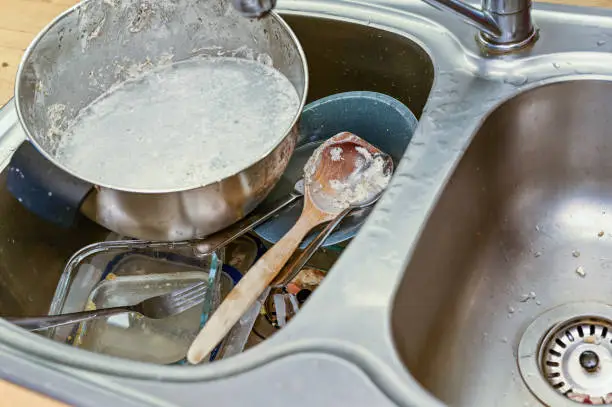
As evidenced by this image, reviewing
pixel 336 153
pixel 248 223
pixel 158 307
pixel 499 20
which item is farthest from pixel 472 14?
pixel 158 307

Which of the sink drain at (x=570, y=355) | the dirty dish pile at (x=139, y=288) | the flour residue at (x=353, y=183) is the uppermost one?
the flour residue at (x=353, y=183)

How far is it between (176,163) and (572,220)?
0.44m

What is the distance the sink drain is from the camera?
0.68m

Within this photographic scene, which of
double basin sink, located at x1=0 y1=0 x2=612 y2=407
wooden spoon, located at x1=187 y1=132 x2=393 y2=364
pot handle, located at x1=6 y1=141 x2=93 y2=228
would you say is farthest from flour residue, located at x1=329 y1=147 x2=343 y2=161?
pot handle, located at x1=6 y1=141 x2=93 y2=228

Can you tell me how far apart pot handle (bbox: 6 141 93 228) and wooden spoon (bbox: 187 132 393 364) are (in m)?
0.16

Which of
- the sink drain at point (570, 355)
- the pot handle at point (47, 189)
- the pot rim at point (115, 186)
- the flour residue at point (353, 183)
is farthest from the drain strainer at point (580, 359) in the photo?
the pot handle at point (47, 189)

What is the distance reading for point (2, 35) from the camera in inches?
37.8

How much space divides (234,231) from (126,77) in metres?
0.23

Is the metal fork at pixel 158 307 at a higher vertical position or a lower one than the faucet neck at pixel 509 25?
lower

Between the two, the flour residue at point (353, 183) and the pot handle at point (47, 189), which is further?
the flour residue at point (353, 183)

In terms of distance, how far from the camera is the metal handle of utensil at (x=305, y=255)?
0.67m

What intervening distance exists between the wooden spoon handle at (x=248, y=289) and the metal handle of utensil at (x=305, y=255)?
1 cm

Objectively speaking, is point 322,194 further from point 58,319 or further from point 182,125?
point 58,319

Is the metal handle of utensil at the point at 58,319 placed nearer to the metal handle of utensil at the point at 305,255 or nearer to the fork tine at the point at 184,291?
the fork tine at the point at 184,291
